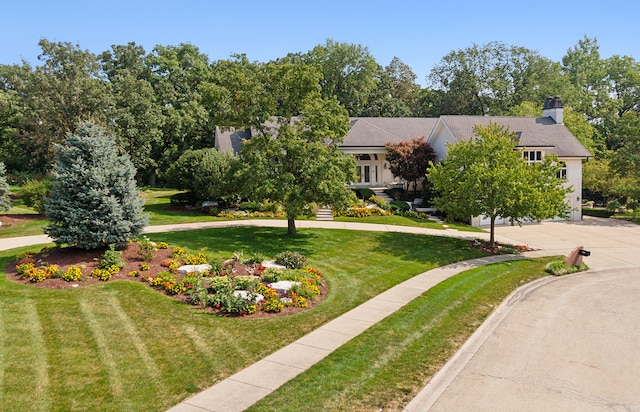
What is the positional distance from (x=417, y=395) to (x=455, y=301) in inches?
246

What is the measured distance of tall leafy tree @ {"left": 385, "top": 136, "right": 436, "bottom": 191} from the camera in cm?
3634

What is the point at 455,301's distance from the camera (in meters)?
14.2

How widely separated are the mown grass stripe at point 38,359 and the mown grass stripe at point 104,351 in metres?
0.98

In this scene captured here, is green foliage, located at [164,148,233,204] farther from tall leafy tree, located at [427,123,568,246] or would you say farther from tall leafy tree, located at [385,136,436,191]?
tall leafy tree, located at [385,136,436,191]

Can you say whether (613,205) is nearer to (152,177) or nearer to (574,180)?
(574,180)

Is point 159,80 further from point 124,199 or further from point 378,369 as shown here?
point 378,369

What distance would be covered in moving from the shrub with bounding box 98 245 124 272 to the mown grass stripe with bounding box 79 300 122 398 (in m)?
2.38

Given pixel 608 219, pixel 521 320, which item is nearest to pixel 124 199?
pixel 521 320

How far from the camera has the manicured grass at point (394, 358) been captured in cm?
812

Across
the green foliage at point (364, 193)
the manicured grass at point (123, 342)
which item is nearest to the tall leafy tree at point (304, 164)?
the manicured grass at point (123, 342)

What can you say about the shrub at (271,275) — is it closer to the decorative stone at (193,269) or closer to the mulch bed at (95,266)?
the mulch bed at (95,266)

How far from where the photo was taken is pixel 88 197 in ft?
48.8

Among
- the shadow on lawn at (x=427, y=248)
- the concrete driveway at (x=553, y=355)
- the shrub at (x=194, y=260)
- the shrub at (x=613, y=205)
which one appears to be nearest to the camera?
the concrete driveway at (x=553, y=355)

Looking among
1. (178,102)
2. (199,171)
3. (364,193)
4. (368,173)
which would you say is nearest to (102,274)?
(199,171)
